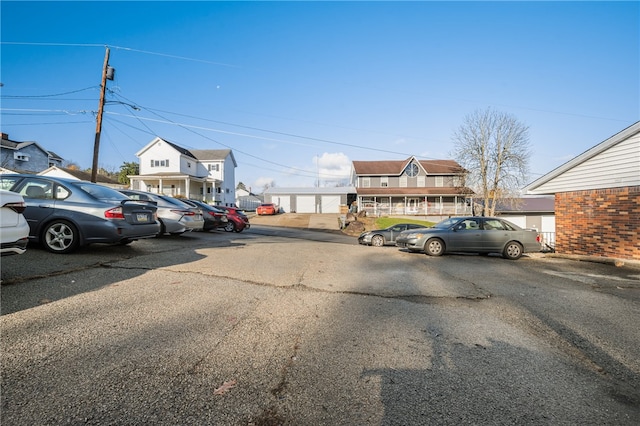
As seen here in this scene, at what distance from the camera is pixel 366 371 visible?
255 cm

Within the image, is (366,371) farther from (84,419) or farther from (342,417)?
(84,419)

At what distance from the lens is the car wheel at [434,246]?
10398 mm

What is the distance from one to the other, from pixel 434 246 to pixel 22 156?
51.2 meters

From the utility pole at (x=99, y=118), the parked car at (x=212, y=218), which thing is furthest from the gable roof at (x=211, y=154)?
the parked car at (x=212, y=218)

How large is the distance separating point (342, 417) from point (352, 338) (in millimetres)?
1228

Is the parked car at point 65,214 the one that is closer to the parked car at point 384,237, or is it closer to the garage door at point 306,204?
the parked car at point 384,237

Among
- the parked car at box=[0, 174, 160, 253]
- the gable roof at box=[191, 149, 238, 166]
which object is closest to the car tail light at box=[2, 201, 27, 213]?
the parked car at box=[0, 174, 160, 253]

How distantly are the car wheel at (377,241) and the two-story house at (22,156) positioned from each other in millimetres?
41498

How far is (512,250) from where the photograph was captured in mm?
10375

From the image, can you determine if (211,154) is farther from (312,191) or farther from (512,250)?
(512,250)

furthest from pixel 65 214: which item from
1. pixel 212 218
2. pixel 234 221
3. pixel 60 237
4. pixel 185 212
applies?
pixel 234 221

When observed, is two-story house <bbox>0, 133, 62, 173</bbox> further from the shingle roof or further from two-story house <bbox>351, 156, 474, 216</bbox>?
two-story house <bbox>351, 156, 474, 216</bbox>

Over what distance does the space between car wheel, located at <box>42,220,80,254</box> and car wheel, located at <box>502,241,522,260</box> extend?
11.9m

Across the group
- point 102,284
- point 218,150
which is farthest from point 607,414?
point 218,150
